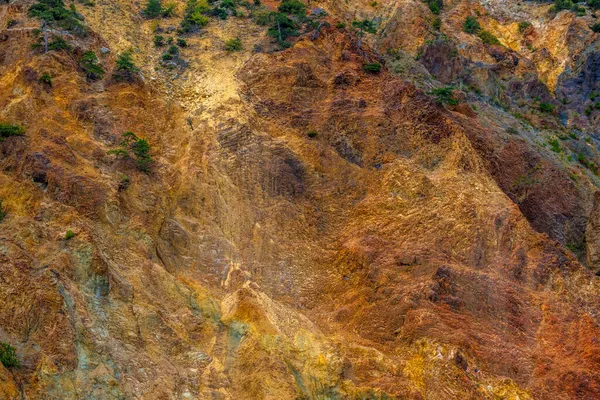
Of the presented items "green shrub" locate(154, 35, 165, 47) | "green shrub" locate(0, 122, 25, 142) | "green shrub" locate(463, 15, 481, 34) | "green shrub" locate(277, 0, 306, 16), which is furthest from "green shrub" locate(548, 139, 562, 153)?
"green shrub" locate(0, 122, 25, 142)

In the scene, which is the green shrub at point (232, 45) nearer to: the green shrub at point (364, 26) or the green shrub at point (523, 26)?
the green shrub at point (364, 26)

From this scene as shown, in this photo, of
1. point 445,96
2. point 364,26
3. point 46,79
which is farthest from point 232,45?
point 445,96

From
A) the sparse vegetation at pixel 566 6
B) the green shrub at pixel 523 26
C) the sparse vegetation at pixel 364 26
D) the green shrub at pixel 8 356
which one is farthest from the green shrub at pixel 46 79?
the sparse vegetation at pixel 566 6

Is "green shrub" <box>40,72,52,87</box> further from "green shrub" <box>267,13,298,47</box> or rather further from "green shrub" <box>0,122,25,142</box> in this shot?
"green shrub" <box>267,13,298,47</box>

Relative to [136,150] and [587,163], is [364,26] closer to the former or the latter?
[587,163]

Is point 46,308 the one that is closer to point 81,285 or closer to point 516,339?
point 81,285
